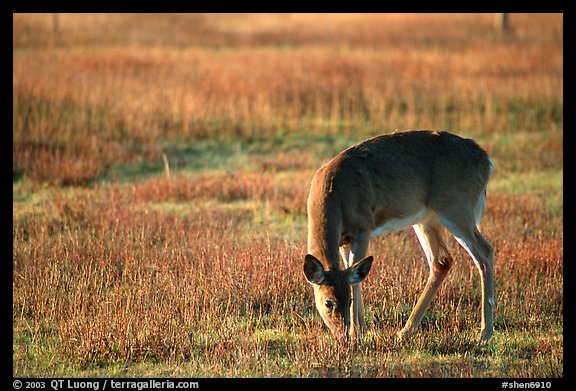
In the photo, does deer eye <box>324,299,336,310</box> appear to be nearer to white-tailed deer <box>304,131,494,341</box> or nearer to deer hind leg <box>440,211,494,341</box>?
white-tailed deer <box>304,131,494,341</box>

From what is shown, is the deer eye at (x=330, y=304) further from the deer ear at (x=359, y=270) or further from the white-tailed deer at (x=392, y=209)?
the deer ear at (x=359, y=270)

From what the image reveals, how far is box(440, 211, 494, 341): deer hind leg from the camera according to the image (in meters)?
8.62

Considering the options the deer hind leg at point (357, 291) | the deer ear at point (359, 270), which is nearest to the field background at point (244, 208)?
the deer hind leg at point (357, 291)

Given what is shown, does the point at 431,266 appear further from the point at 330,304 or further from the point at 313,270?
the point at 313,270

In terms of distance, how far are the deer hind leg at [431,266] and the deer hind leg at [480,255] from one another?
393 millimetres

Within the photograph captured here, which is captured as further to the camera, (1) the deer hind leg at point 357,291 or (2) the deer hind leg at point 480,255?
(2) the deer hind leg at point 480,255

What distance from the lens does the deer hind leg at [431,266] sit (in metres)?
8.89

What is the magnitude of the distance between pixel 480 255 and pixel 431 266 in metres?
0.62

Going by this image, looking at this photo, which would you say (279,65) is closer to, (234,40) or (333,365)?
(234,40)

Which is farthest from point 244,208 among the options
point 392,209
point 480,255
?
point 480,255

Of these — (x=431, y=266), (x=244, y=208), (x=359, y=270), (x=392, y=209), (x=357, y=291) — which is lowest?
(x=244, y=208)

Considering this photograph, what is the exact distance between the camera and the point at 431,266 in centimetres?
915
